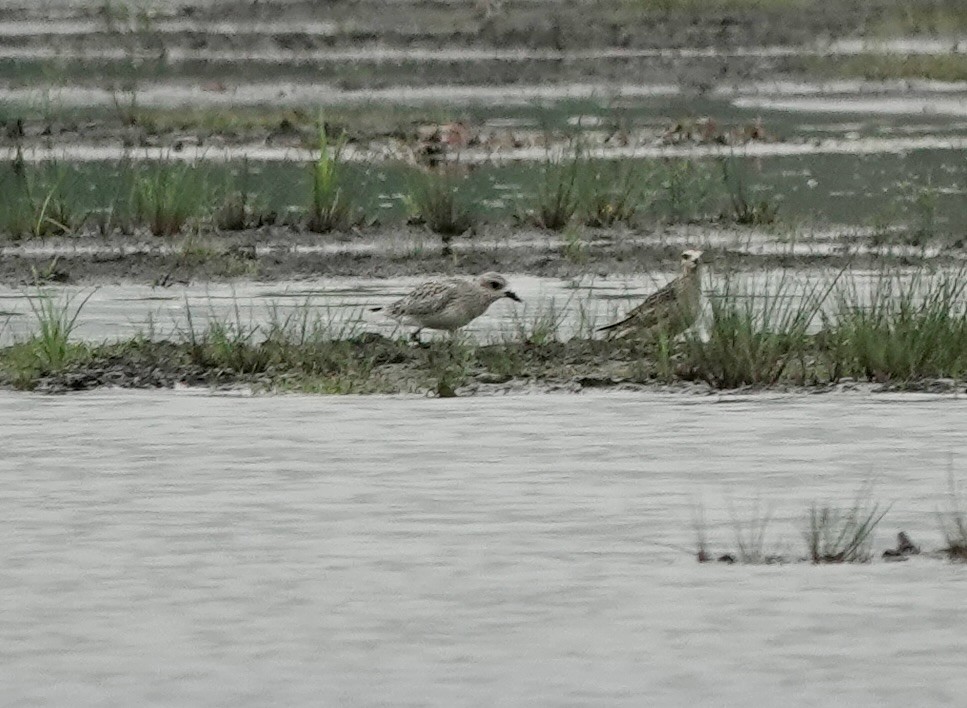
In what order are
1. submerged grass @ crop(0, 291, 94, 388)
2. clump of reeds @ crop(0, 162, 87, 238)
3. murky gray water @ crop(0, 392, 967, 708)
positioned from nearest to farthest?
murky gray water @ crop(0, 392, 967, 708), submerged grass @ crop(0, 291, 94, 388), clump of reeds @ crop(0, 162, 87, 238)

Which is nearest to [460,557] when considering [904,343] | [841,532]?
[841,532]

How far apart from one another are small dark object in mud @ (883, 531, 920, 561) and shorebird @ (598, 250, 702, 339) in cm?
459

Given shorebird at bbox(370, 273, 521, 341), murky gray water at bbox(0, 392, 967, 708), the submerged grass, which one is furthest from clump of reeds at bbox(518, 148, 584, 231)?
murky gray water at bbox(0, 392, 967, 708)

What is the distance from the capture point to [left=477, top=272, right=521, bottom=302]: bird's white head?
590 inches

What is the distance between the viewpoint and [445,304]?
14.8m

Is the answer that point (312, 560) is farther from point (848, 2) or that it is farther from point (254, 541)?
point (848, 2)

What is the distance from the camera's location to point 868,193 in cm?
2562

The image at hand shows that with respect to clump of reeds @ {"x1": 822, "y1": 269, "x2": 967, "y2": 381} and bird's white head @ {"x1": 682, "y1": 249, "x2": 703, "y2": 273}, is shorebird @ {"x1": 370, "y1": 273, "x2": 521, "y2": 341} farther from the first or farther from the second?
clump of reeds @ {"x1": 822, "y1": 269, "x2": 967, "y2": 381}

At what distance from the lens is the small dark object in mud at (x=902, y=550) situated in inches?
368

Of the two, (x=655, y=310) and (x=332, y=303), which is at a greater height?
(x=655, y=310)

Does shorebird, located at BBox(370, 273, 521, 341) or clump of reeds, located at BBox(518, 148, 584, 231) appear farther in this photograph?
clump of reeds, located at BBox(518, 148, 584, 231)

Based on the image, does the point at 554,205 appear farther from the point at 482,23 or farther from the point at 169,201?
the point at 482,23

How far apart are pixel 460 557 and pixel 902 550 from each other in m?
1.45

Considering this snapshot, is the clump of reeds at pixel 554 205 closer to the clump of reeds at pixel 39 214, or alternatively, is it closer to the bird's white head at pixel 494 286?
the clump of reeds at pixel 39 214
